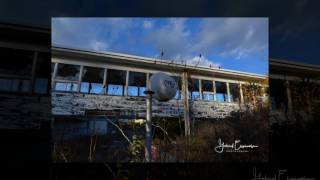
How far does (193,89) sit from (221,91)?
0.30 m

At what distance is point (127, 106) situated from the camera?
174 inches

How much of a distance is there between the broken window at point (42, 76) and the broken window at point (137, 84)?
791 millimetres

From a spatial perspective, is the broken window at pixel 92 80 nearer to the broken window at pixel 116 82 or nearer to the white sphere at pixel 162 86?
the broken window at pixel 116 82

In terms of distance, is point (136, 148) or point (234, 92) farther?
point (234, 92)

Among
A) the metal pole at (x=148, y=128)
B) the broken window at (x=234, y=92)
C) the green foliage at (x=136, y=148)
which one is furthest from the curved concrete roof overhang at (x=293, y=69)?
the green foliage at (x=136, y=148)

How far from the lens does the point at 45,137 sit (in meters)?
4.39

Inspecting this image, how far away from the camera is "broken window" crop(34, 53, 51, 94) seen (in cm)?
437

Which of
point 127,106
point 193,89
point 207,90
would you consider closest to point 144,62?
point 127,106

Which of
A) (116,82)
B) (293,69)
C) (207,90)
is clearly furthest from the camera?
(293,69)

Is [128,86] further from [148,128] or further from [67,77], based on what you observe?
[67,77]

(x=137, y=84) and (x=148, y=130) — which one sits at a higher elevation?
(x=137, y=84)

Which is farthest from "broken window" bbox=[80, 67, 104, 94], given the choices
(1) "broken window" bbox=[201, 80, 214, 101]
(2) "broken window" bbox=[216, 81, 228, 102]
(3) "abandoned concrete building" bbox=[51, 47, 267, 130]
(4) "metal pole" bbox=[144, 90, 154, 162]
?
(2) "broken window" bbox=[216, 81, 228, 102]

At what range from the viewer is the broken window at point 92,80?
4.29 m

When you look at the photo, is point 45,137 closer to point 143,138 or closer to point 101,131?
point 101,131
